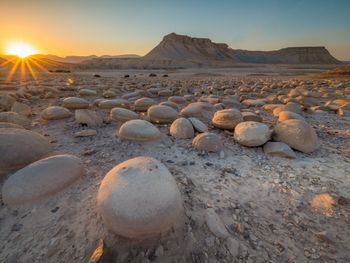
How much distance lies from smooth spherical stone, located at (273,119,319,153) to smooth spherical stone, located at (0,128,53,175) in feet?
9.47

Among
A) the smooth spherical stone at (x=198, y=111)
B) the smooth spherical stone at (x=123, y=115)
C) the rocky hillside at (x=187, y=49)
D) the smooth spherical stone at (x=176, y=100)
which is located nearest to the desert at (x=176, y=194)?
the smooth spherical stone at (x=123, y=115)

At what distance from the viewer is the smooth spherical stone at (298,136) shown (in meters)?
2.39

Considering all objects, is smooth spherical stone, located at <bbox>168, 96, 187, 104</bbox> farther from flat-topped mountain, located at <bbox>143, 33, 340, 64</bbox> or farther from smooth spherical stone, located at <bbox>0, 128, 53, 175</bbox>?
flat-topped mountain, located at <bbox>143, 33, 340, 64</bbox>

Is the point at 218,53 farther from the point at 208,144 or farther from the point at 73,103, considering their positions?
the point at 208,144

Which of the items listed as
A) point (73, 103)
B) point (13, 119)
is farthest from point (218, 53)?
point (13, 119)

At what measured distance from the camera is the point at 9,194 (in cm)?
148

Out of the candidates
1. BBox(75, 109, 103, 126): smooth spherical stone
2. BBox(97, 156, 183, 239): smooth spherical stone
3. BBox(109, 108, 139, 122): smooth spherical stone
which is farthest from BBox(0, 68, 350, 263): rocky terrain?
BBox(109, 108, 139, 122): smooth spherical stone

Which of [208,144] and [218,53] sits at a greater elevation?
[218,53]

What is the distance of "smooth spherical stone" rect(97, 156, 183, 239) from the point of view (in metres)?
1.15

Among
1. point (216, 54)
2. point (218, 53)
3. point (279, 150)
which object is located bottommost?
point (279, 150)

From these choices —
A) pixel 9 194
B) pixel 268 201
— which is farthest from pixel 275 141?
pixel 9 194

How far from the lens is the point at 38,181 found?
1.54 m

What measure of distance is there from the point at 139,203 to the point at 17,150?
1469 mm

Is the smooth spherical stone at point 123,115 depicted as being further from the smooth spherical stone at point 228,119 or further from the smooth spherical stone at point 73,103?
the smooth spherical stone at point 228,119
